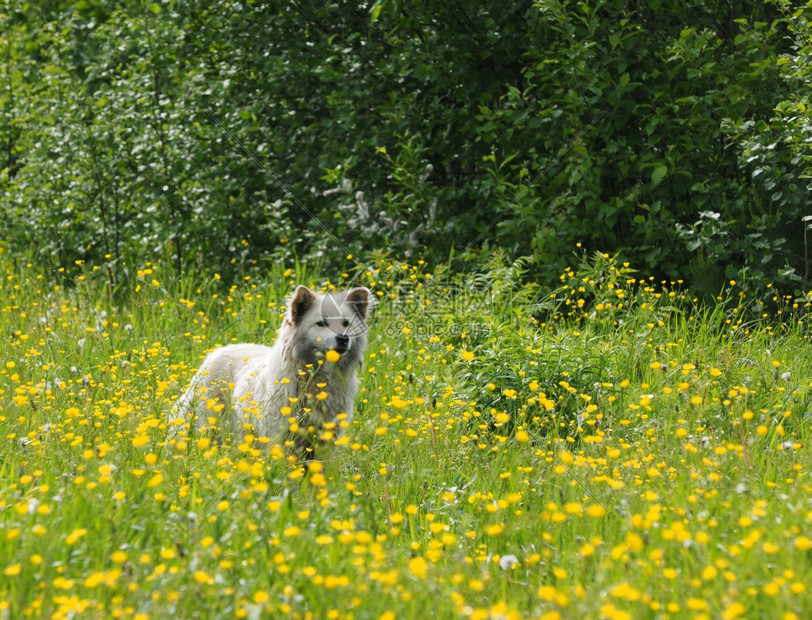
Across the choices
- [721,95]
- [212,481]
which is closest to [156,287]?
[212,481]

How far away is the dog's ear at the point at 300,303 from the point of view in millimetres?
5309

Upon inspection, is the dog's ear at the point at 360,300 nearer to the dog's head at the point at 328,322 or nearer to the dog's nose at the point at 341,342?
the dog's head at the point at 328,322

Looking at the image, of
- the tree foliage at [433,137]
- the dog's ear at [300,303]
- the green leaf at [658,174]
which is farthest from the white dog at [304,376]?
the green leaf at [658,174]

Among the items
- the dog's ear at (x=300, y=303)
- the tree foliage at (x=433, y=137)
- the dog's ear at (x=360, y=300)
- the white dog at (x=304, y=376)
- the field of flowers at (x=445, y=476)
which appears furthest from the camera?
the tree foliage at (x=433, y=137)

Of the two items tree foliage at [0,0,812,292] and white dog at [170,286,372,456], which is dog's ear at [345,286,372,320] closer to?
white dog at [170,286,372,456]

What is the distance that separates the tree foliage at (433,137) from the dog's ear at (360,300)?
2.42 meters

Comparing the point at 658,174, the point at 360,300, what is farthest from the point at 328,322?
the point at 658,174

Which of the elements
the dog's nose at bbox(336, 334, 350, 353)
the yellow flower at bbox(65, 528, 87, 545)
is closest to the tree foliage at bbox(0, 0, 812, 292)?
the dog's nose at bbox(336, 334, 350, 353)

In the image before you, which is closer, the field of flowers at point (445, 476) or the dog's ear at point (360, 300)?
the field of flowers at point (445, 476)

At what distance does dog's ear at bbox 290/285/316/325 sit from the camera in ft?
17.4

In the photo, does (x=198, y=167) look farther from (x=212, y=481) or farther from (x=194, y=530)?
(x=194, y=530)

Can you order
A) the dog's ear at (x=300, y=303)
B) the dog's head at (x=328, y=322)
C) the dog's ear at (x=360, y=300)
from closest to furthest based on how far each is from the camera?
the dog's head at (x=328, y=322)
the dog's ear at (x=300, y=303)
the dog's ear at (x=360, y=300)

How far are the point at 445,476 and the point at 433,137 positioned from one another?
5.10 m

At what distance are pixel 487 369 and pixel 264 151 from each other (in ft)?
15.6
